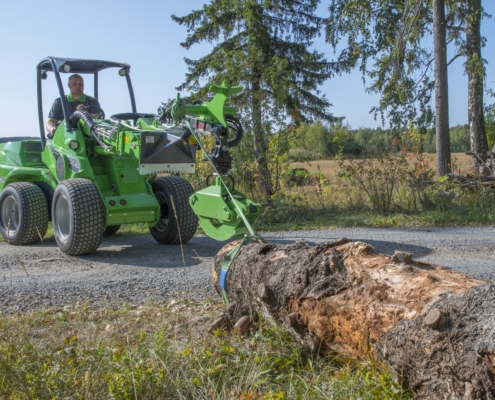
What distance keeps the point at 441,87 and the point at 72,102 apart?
8.52 m

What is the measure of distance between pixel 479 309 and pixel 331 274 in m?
1.08

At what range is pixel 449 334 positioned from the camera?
2592 mm

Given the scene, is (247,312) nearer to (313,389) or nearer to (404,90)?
(313,389)

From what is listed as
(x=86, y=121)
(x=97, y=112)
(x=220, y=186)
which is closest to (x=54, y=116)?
(x=97, y=112)

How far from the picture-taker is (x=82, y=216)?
6891 mm

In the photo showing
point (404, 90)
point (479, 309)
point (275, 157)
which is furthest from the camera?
point (404, 90)

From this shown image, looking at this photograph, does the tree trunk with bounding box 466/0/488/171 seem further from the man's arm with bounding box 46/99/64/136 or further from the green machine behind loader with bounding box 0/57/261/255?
the man's arm with bounding box 46/99/64/136

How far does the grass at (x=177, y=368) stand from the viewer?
291 centimetres

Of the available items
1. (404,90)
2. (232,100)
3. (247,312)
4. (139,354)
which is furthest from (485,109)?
(139,354)

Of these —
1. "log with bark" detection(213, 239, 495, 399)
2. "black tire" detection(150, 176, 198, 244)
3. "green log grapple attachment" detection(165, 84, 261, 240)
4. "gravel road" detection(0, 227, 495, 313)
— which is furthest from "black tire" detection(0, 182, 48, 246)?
"log with bark" detection(213, 239, 495, 399)

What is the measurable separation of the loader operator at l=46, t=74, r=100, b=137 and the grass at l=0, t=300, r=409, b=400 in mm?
4793

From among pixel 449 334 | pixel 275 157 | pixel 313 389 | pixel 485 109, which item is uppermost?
pixel 485 109

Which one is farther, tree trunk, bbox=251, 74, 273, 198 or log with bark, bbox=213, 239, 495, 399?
tree trunk, bbox=251, 74, 273, 198

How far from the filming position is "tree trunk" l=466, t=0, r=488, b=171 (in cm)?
1359
